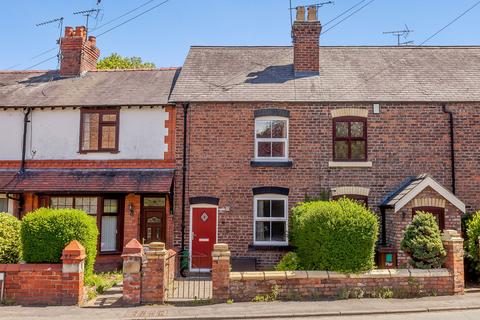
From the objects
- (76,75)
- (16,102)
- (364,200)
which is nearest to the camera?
(364,200)

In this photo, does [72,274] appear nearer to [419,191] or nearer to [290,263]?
[290,263]

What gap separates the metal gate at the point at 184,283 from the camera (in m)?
11.5

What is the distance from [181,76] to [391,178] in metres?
8.46

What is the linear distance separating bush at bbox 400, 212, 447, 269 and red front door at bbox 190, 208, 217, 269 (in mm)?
6319

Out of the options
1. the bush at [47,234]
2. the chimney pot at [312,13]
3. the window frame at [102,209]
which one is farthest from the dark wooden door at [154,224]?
the chimney pot at [312,13]

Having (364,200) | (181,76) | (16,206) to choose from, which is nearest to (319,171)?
(364,200)

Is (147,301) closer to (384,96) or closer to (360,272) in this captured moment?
(360,272)

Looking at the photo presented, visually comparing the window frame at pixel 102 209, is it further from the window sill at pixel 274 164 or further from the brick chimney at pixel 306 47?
the brick chimney at pixel 306 47

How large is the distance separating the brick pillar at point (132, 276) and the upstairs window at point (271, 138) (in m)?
6.36

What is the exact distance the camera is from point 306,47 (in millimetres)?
17594

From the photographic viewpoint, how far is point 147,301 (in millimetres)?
10828

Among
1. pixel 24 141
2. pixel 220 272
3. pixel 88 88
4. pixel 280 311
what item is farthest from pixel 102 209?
pixel 280 311

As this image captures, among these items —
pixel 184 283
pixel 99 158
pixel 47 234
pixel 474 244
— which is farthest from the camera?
pixel 99 158

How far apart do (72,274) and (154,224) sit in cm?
560
